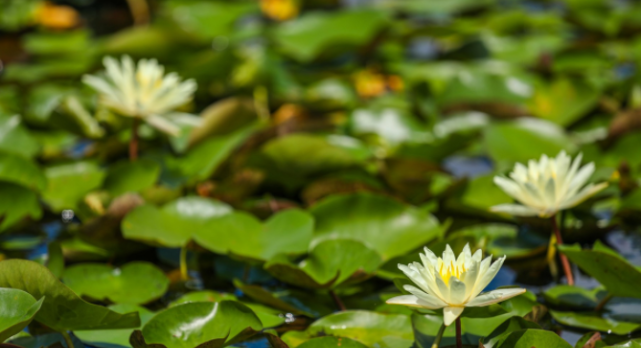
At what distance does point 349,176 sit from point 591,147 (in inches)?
28.3

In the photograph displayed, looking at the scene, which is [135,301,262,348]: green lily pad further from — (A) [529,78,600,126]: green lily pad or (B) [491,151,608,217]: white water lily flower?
(A) [529,78,600,126]: green lily pad

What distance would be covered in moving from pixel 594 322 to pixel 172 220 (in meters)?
0.95

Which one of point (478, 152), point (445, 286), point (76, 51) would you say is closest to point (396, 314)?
Result: point (445, 286)

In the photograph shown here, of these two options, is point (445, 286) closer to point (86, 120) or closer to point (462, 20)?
point (86, 120)

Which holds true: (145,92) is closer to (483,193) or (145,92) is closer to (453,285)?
(483,193)

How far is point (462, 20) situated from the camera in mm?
3592

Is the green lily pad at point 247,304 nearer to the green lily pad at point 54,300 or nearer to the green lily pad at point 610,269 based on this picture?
the green lily pad at point 54,300

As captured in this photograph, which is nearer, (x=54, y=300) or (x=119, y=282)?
(x=54, y=300)

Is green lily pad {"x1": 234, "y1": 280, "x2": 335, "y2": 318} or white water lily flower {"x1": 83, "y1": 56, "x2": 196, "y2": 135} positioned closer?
green lily pad {"x1": 234, "y1": 280, "x2": 335, "y2": 318}

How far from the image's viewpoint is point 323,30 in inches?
129

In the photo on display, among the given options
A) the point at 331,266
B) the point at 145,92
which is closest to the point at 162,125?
the point at 145,92

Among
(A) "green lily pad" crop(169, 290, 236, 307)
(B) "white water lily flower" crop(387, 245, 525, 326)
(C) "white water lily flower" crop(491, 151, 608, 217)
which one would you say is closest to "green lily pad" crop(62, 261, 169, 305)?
(A) "green lily pad" crop(169, 290, 236, 307)

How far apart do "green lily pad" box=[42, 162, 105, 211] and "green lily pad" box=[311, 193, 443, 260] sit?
67 cm

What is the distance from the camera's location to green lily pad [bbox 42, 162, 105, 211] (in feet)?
5.97
